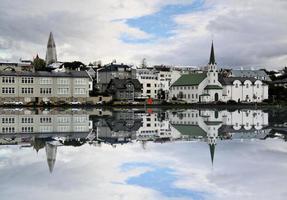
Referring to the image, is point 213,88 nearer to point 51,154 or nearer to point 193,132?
point 193,132

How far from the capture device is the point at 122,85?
83.9 meters

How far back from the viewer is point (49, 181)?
9617 mm

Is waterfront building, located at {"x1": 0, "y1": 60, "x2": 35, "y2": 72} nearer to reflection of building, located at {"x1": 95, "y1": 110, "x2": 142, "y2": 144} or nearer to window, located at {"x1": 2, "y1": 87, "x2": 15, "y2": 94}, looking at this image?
window, located at {"x1": 2, "y1": 87, "x2": 15, "y2": 94}

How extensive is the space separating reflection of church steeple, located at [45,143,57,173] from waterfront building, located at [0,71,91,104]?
56020mm

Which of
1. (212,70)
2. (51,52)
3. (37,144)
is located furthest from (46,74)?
(51,52)

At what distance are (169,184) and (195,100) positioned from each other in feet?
271

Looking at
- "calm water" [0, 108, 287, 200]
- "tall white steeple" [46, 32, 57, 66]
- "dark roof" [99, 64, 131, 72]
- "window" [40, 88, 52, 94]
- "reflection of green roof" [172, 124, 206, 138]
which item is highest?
"tall white steeple" [46, 32, 57, 66]

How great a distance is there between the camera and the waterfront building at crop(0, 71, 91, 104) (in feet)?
231

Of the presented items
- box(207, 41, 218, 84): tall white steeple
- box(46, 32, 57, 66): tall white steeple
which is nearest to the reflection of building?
box(207, 41, 218, 84): tall white steeple

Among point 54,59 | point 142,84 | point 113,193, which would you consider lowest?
point 113,193

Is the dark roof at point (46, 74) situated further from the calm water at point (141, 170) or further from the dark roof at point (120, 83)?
the calm water at point (141, 170)

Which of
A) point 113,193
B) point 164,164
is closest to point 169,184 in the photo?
point 113,193

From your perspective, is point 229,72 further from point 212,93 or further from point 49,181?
point 49,181

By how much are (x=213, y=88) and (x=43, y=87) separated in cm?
3608
